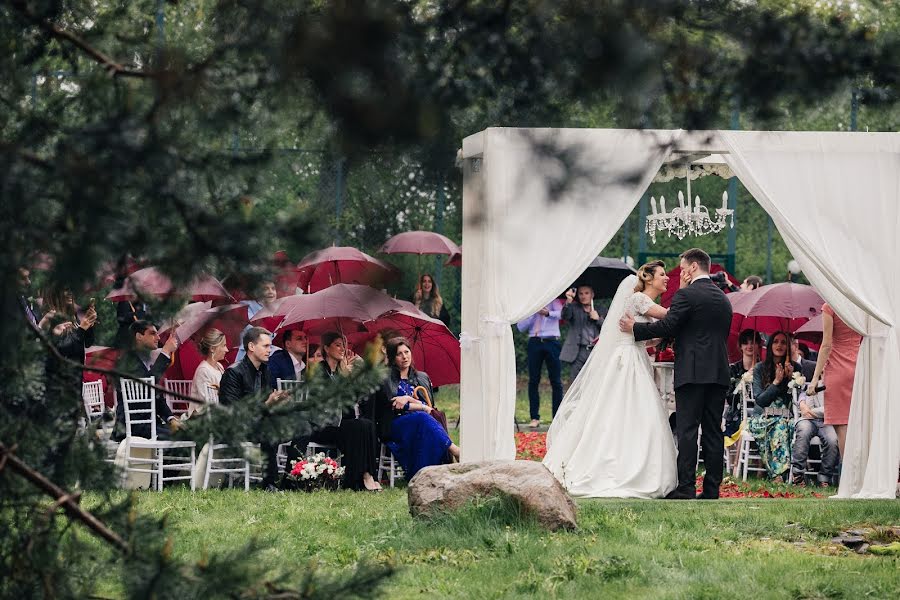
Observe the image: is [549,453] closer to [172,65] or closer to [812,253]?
[812,253]

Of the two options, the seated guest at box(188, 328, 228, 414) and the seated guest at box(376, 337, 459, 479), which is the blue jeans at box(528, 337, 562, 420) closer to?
the seated guest at box(376, 337, 459, 479)

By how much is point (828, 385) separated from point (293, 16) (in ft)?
31.1

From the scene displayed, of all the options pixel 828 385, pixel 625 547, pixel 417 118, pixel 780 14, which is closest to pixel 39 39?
pixel 417 118

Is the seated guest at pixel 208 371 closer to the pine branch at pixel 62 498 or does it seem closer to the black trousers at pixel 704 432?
the black trousers at pixel 704 432

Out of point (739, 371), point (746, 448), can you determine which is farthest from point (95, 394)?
point (739, 371)

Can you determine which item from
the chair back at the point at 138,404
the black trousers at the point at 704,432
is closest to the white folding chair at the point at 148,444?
the chair back at the point at 138,404

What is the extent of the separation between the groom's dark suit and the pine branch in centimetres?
764

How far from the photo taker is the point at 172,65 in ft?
11.4

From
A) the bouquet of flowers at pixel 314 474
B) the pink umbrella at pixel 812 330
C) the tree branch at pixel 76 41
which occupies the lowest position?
the bouquet of flowers at pixel 314 474

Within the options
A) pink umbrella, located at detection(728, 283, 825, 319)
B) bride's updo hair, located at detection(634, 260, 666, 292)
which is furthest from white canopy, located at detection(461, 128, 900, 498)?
pink umbrella, located at detection(728, 283, 825, 319)

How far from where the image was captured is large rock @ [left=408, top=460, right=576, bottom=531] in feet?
27.7

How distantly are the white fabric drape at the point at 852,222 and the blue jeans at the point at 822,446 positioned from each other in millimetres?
1080

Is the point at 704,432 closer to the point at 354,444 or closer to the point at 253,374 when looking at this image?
the point at 354,444

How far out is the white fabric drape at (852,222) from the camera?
1135cm
